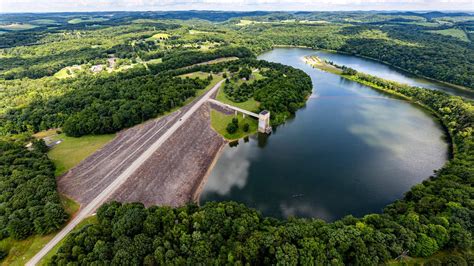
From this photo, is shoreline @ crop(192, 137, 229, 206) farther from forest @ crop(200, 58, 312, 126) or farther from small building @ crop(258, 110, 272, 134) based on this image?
forest @ crop(200, 58, 312, 126)

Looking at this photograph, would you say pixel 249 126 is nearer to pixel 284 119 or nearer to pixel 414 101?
pixel 284 119

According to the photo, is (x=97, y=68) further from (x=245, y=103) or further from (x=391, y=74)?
(x=391, y=74)

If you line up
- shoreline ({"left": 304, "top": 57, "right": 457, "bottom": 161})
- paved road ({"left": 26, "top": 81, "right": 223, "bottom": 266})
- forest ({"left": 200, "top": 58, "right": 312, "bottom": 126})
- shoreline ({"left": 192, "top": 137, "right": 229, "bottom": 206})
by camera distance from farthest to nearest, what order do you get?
forest ({"left": 200, "top": 58, "right": 312, "bottom": 126}) → shoreline ({"left": 304, "top": 57, "right": 457, "bottom": 161}) → shoreline ({"left": 192, "top": 137, "right": 229, "bottom": 206}) → paved road ({"left": 26, "top": 81, "right": 223, "bottom": 266})

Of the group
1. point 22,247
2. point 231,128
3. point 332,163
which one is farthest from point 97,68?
point 332,163

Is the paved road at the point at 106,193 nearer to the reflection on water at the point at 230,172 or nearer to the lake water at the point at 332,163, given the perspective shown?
the lake water at the point at 332,163

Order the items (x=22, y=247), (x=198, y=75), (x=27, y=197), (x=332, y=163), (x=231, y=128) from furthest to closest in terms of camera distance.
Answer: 1. (x=198, y=75)
2. (x=231, y=128)
3. (x=332, y=163)
4. (x=27, y=197)
5. (x=22, y=247)

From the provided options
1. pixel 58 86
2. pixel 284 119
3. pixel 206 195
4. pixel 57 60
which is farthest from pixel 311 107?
pixel 57 60

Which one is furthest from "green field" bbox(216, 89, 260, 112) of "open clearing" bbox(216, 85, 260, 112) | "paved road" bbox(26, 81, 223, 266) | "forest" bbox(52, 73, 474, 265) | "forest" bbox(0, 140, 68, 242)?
"forest" bbox(0, 140, 68, 242)
